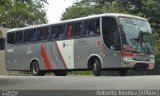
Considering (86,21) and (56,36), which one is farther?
(56,36)

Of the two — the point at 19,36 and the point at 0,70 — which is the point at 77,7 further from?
the point at 19,36

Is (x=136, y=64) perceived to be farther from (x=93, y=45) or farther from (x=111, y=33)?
(x=93, y=45)

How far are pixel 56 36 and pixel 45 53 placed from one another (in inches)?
54.5

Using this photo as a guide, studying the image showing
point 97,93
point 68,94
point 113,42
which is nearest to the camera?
point 97,93

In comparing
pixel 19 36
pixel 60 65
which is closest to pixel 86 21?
pixel 60 65

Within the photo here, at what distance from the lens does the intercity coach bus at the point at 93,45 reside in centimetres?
2156

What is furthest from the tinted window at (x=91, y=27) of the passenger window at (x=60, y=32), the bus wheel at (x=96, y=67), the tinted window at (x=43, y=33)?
the tinted window at (x=43, y=33)

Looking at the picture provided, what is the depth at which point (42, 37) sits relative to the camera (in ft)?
85.3

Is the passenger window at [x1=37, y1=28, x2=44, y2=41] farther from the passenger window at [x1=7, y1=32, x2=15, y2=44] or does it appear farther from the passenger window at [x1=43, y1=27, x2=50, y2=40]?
the passenger window at [x1=7, y1=32, x2=15, y2=44]

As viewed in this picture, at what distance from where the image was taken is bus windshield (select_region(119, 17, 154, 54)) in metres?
21.6

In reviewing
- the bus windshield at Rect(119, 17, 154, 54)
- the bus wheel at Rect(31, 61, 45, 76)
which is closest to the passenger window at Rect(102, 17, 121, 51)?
the bus windshield at Rect(119, 17, 154, 54)

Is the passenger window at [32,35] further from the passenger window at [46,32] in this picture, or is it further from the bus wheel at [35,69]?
the bus wheel at [35,69]

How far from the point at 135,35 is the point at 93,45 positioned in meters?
1.99

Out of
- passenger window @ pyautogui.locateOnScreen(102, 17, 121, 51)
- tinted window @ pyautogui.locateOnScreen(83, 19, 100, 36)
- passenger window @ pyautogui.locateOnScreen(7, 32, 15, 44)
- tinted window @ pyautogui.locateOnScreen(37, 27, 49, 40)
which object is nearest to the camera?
passenger window @ pyautogui.locateOnScreen(102, 17, 121, 51)
